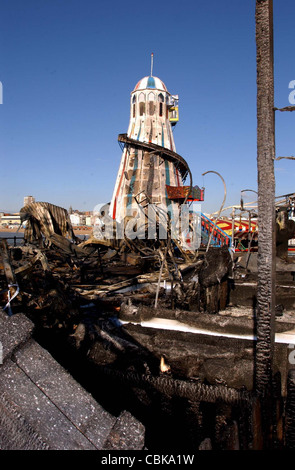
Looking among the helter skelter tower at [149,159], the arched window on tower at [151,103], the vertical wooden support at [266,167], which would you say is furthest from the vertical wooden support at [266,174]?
the arched window on tower at [151,103]

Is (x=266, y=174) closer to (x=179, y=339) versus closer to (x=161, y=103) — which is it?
(x=179, y=339)

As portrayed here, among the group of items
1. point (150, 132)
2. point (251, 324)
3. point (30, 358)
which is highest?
point (150, 132)

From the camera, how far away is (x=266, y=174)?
161 inches

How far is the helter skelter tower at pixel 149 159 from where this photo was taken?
30.6 m

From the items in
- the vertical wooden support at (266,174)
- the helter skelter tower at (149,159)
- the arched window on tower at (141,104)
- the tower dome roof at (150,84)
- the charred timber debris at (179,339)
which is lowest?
the charred timber debris at (179,339)

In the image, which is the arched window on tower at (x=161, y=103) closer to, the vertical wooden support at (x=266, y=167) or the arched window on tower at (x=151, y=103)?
the arched window on tower at (x=151, y=103)

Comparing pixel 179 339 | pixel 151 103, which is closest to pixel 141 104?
pixel 151 103

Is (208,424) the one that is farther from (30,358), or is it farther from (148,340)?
(30,358)

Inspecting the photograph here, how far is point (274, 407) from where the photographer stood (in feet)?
13.5

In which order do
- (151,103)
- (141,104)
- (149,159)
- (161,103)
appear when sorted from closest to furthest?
(149,159) < (151,103) < (141,104) < (161,103)

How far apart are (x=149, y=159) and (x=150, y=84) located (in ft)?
26.1

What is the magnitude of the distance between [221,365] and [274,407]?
4.75 feet

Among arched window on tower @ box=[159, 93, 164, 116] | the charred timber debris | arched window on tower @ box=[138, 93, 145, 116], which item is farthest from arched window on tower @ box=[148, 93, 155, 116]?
the charred timber debris

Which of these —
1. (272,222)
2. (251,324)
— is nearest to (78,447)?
(272,222)
